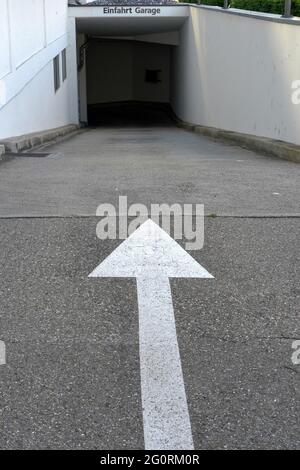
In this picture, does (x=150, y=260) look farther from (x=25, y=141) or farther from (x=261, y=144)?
(x=25, y=141)

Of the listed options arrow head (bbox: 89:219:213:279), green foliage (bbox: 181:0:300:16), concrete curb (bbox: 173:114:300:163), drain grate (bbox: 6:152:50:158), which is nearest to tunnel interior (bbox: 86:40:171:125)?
green foliage (bbox: 181:0:300:16)

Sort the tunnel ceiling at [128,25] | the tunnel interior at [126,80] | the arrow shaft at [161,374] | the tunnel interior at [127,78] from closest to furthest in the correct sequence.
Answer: the arrow shaft at [161,374] → the tunnel ceiling at [128,25] → the tunnel interior at [126,80] → the tunnel interior at [127,78]

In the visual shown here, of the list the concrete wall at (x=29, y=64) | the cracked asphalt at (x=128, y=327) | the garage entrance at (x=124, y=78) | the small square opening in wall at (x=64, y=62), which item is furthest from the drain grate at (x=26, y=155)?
the garage entrance at (x=124, y=78)

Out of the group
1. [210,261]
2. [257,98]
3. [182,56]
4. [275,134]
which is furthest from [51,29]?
[210,261]

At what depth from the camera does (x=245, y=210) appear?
595cm

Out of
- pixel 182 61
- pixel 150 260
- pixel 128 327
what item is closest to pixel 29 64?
pixel 150 260

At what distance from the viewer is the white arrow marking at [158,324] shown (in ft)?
9.11

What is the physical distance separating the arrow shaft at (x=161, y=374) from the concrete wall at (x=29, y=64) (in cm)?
813

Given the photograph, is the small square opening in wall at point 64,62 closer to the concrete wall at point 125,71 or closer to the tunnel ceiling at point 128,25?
the tunnel ceiling at point 128,25

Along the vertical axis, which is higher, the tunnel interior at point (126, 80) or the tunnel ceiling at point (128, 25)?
the tunnel ceiling at point (128, 25)

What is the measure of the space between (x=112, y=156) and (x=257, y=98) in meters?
3.32

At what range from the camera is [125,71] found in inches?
1385

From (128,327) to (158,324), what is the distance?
19 cm
